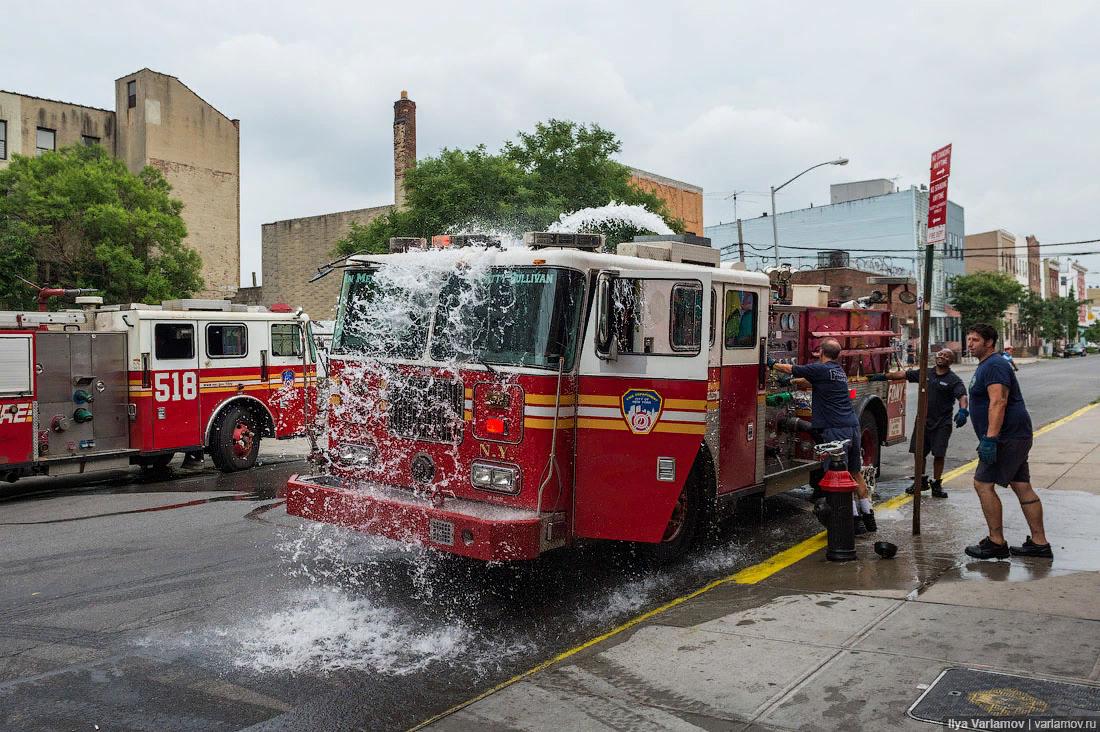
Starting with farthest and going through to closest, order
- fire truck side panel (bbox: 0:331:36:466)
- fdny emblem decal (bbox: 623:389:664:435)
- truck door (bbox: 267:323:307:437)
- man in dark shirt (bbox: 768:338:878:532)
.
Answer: truck door (bbox: 267:323:307:437) → fire truck side panel (bbox: 0:331:36:466) → man in dark shirt (bbox: 768:338:878:532) → fdny emblem decal (bbox: 623:389:664:435)

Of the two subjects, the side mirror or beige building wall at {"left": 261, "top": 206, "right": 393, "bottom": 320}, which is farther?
beige building wall at {"left": 261, "top": 206, "right": 393, "bottom": 320}

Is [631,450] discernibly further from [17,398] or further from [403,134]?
[403,134]

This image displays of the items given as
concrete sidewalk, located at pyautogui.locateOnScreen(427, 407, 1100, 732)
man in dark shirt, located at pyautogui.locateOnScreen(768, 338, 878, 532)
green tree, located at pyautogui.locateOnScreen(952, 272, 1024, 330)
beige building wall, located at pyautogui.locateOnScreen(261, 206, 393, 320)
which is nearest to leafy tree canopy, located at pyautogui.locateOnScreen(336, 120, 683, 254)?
beige building wall, located at pyautogui.locateOnScreen(261, 206, 393, 320)

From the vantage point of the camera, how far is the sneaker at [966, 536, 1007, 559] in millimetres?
6984

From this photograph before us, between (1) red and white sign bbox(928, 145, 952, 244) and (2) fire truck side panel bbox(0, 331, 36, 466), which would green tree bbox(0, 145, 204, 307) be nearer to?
(2) fire truck side panel bbox(0, 331, 36, 466)

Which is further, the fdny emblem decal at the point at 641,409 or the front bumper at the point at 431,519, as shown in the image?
the fdny emblem decal at the point at 641,409

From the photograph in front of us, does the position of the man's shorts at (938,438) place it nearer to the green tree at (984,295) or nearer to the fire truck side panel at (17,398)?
the fire truck side panel at (17,398)

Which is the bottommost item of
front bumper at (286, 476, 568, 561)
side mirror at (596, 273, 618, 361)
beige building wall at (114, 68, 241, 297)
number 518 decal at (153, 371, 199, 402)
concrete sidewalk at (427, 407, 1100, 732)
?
concrete sidewalk at (427, 407, 1100, 732)

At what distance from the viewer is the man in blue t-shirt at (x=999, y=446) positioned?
6.86 meters

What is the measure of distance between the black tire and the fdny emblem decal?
936 millimetres

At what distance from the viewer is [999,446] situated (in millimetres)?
6945

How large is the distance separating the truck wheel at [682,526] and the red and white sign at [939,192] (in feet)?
10.2

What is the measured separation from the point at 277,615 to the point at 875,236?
6611 centimetres

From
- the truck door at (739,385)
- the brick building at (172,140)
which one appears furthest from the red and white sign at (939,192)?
the brick building at (172,140)
